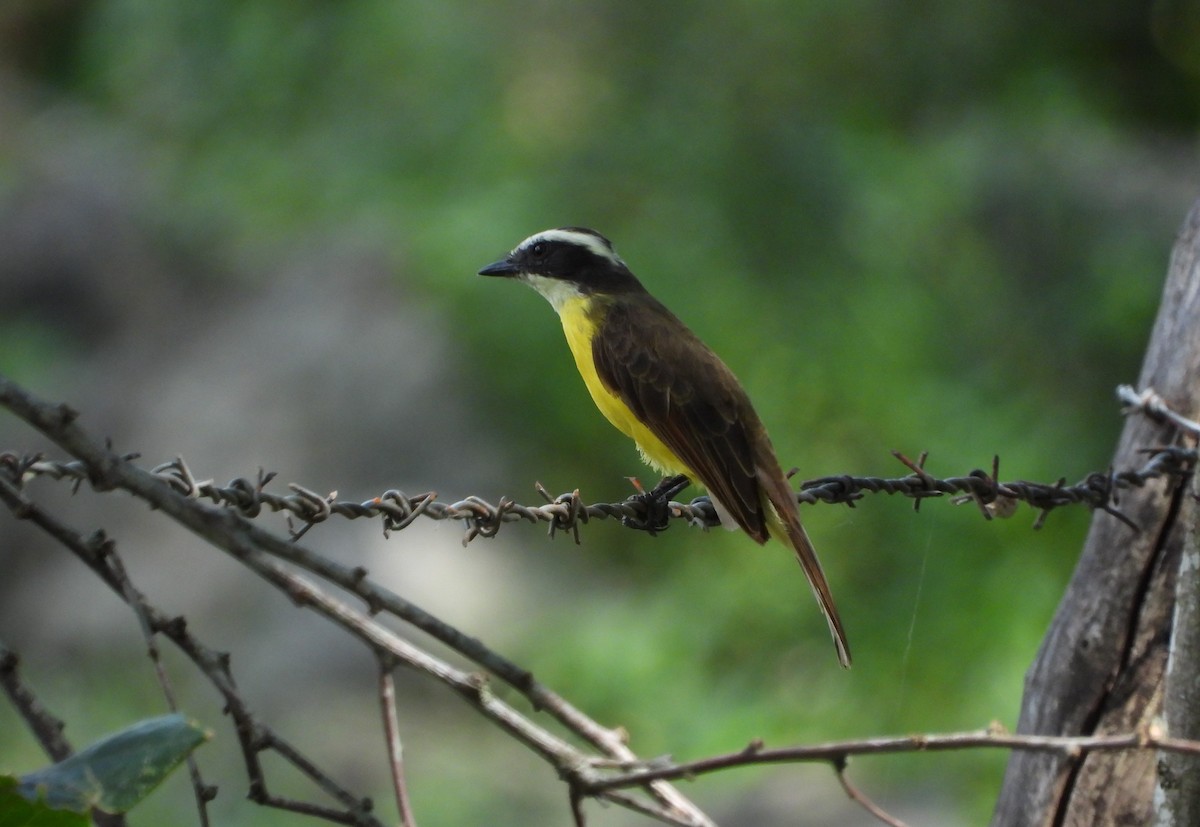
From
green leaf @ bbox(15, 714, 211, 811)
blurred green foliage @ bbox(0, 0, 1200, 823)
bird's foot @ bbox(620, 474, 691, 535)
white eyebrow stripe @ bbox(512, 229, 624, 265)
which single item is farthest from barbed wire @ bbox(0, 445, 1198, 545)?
blurred green foliage @ bbox(0, 0, 1200, 823)

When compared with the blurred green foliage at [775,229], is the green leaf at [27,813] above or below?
below

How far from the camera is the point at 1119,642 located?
281 cm

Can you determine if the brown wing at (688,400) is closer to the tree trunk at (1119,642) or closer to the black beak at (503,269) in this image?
the black beak at (503,269)

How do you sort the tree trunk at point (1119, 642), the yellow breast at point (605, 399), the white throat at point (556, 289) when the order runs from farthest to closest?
1. the white throat at point (556, 289)
2. the yellow breast at point (605, 399)
3. the tree trunk at point (1119, 642)

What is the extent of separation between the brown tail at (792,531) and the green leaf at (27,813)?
2.08 meters

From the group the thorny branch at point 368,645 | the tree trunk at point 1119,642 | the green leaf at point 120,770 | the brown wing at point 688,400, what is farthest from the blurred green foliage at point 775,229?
the green leaf at point 120,770

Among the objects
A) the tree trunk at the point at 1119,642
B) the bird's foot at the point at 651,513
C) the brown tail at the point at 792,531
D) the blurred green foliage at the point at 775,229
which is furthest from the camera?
the blurred green foliage at the point at 775,229

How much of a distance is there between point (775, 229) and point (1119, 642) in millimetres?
6246

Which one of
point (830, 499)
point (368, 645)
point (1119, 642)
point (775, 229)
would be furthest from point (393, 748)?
point (775, 229)

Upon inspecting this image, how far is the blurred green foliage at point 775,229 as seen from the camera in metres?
7.31

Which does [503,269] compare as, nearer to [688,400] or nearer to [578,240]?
[578,240]

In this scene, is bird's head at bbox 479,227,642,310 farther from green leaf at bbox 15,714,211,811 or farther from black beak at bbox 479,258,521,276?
green leaf at bbox 15,714,211,811

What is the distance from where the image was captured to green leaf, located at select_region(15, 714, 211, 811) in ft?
4.04

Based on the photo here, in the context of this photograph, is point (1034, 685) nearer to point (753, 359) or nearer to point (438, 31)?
point (753, 359)
